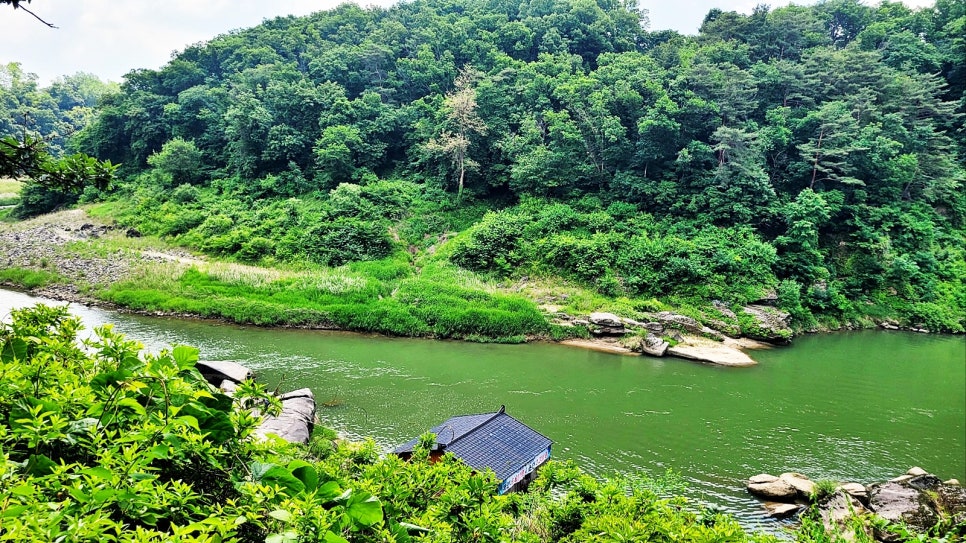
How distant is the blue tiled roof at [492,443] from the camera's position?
19.9 ft

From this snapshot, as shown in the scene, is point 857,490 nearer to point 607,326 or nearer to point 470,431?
point 470,431

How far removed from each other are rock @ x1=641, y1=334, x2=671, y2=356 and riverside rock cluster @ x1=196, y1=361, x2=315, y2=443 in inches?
368

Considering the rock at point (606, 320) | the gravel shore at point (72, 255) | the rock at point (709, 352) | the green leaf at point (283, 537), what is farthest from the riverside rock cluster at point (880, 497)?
the gravel shore at point (72, 255)

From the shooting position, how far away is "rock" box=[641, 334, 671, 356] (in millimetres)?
13883

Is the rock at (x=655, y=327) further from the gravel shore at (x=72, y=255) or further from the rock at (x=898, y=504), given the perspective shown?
the gravel shore at (x=72, y=255)

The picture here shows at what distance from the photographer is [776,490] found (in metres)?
7.28

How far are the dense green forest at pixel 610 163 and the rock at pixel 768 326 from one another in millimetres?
771

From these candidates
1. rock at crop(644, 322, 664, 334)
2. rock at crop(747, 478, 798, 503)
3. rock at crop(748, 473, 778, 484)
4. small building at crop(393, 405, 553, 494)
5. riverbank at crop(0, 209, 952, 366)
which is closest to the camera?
small building at crop(393, 405, 553, 494)

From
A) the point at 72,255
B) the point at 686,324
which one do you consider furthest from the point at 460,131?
the point at 72,255

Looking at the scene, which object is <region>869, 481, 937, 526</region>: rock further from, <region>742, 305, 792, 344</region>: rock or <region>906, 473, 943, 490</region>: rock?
<region>742, 305, 792, 344</region>: rock

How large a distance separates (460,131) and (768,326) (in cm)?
1467

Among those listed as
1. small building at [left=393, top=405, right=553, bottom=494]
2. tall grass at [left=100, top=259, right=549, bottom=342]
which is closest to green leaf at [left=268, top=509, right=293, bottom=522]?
small building at [left=393, top=405, right=553, bottom=494]

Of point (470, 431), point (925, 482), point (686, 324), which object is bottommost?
point (925, 482)

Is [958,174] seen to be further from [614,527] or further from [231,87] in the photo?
[231,87]
